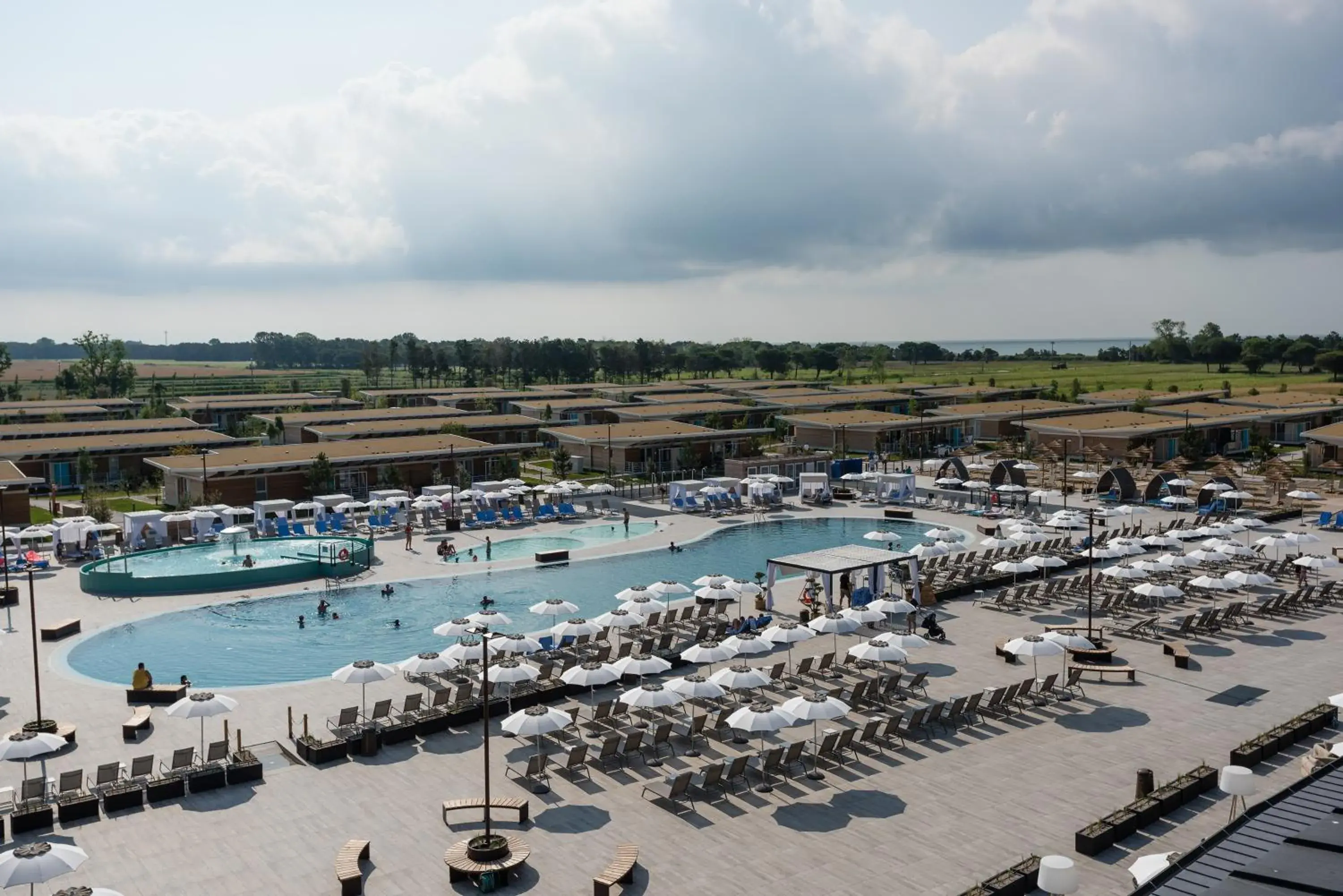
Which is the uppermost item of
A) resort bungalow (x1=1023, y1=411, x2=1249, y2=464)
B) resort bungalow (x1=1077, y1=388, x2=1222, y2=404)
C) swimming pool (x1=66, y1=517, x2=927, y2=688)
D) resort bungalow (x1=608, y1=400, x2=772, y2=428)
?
resort bungalow (x1=1077, y1=388, x2=1222, y2=404)

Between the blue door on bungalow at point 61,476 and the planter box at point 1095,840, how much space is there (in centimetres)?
6207

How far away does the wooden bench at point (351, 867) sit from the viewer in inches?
559

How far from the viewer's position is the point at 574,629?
2539cm

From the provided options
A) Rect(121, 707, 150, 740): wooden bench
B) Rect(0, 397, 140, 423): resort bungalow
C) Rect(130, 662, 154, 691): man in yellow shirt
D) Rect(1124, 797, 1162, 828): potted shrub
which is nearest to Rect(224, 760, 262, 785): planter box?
Rect(121, 707, 150, 740): wooden bench

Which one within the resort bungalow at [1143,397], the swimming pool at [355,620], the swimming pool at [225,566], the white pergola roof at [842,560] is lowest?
the swimming pool at [355,620]

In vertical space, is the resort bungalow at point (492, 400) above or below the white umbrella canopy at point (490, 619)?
above

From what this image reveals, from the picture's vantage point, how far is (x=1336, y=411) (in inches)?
3169

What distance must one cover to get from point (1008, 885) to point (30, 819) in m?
14.8

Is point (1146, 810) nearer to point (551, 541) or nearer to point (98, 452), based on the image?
point (551, 541)

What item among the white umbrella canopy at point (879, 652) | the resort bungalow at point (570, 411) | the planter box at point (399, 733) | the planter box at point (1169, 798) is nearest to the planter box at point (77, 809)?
the planter box at point (399, 733)

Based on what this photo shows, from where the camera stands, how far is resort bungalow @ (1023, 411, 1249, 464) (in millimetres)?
69250

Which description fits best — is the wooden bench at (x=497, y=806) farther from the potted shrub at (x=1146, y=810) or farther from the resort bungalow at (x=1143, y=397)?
the resort bungalow at (x=1143, y=397)

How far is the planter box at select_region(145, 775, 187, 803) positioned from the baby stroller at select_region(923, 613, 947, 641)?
1823 cm

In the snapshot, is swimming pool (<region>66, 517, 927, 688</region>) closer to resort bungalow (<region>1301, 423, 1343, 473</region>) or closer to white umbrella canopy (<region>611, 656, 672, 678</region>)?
white umbrella canopy (<region>611, 656, 672, 678</region>)
